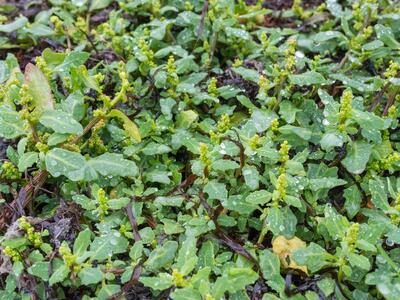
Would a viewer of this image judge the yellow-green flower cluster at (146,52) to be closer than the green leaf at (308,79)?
No

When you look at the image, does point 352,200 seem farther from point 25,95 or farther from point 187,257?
point 25,95

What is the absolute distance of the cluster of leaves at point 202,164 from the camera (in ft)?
7.84

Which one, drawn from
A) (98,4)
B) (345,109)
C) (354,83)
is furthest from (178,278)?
(98,4)

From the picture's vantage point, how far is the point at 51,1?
12.4 feet

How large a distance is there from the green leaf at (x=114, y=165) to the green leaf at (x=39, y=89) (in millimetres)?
375

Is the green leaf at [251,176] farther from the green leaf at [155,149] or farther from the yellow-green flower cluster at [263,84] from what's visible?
the yellow-green flower cluster at [263,84]

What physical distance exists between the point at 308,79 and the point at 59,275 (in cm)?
162

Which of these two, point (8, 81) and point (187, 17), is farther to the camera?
point (187, 17)

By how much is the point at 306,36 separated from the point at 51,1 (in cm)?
175

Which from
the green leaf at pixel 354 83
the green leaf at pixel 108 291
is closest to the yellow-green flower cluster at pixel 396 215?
the green leaf at pixel 354 83

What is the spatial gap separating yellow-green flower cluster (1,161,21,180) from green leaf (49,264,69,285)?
70 cm

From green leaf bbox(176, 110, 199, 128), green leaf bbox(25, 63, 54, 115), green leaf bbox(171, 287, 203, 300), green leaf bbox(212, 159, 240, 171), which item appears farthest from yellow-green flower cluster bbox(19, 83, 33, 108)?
green leaf bbox(171, 287, 203, 300)

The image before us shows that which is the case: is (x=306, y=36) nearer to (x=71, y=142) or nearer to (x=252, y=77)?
(x=252, y=77)

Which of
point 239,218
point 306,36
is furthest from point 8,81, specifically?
point 306,36
